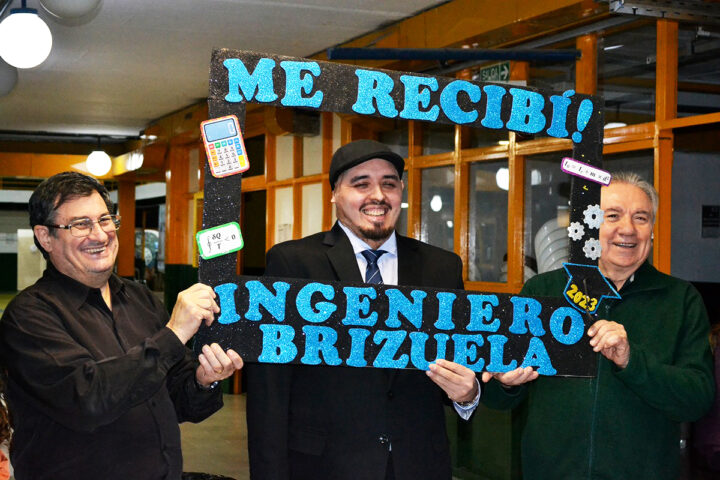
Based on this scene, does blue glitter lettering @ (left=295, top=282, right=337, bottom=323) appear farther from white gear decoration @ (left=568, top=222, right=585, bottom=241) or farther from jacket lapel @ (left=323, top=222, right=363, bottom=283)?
white gear decoration @ (left=568, top=222, right=585, bottom=241)

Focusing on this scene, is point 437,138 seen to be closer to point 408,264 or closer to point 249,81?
point 408,264

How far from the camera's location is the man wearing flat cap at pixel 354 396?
2.14 meters

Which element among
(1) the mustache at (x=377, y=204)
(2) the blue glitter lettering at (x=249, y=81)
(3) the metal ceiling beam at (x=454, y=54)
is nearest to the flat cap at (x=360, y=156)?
(1) the mustache at (x=377, y=204)

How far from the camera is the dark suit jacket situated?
7.02 ft

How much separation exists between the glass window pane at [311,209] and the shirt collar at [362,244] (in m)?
5.25

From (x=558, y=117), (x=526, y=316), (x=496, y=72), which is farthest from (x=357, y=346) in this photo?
(x=496, y=72)

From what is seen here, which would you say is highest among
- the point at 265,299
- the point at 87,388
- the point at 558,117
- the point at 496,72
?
the point at 496,72

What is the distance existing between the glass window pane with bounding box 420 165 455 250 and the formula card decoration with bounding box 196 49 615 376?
12.7 ft

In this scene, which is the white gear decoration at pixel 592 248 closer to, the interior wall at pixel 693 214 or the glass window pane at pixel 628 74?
the glass window pane at pixel 628 74

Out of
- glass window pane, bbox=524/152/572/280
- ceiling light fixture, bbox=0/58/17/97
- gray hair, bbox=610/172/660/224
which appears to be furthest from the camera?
ceiling light fixture, bbox=0/58/17/97

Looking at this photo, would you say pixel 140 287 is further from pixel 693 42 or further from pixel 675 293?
pixel 693 42

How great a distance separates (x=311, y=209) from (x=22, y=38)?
11.4 ft

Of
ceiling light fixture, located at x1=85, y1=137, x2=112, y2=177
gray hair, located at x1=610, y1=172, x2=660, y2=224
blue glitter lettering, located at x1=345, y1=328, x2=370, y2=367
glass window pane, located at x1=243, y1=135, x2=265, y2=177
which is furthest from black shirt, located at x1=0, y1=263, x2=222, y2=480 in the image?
ceiling light fixture, located at x1=85, y1=137, x2=112, y2=177

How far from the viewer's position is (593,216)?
2146mm
